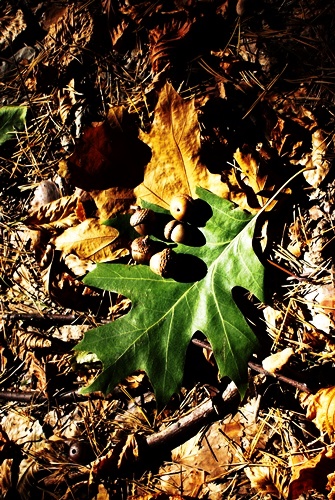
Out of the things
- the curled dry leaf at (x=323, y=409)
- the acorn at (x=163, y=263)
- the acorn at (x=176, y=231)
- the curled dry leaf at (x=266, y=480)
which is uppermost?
the acorn at (x=176, y=231)

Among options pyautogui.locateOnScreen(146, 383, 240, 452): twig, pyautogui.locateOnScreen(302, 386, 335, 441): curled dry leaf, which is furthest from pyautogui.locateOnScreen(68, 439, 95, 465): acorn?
pyautogui.locateOnScreen(302, 386, 335, 441): curled dry leaf

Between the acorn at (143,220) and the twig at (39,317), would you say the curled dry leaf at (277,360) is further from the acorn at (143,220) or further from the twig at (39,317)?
the twig at (39,317)

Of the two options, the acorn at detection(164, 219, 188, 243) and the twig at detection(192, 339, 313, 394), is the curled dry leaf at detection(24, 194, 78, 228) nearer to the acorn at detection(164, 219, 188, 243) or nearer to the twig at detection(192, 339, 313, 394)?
the acorn at detection(164, 219, 188, 243)

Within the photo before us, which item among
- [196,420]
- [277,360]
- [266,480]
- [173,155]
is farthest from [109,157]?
[266,480]

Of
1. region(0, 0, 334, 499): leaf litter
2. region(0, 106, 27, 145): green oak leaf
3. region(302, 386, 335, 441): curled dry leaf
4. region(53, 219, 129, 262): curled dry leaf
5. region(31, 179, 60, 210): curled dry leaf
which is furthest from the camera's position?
region(0, 106, 27, 145): green oak leaf

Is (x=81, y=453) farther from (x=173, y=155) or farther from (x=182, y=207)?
(x=173, y=155)

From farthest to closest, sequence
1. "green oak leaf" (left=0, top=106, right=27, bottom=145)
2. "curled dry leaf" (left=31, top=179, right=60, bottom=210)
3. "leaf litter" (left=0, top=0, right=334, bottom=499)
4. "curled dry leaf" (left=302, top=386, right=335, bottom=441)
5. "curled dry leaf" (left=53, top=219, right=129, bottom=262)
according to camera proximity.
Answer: "green oak leaf" (left=0, top=106, right=27, bottom=145) → "curled dry leaf" (left=31, top=179, right=60, bottom=210) → "curled dry leaf" (left=53, top=219, right=129, bottom=262) → "leaf litter" (left=0, top=0, right=334, bottom=499) → "curled dry leaf" (left=302, top=386, right=335, bottom=441)

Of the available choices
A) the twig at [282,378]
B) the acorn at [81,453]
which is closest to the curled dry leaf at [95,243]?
the twig at [282,378]
